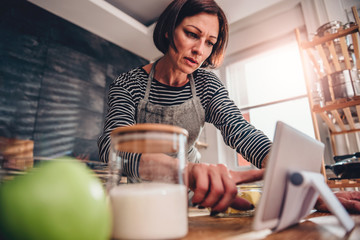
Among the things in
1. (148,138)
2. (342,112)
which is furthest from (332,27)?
(148,138)

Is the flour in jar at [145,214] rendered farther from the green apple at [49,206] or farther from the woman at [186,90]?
the woman at [186,90]

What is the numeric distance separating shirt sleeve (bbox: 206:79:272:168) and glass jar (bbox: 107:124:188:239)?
46 centimetres

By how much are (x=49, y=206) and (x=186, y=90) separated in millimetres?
919

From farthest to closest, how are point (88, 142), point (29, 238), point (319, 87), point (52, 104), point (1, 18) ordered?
point (88, 142), point (52, 104), point (1, 18), point (319, 87), point (29, 238)

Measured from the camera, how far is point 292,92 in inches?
98.7

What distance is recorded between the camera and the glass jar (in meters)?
0.35

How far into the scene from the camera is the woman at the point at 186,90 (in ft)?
2.97

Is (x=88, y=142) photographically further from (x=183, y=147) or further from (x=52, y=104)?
(x=183, y=147)

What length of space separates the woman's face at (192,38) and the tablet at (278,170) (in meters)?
0.68

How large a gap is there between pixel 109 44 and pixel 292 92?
7.34 feet

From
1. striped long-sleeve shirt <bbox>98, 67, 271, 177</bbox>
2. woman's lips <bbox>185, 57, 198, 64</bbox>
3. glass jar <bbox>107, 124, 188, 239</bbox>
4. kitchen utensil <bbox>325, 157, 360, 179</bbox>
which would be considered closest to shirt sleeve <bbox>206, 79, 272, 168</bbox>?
striped long-sleeve shirt <bbox>98, 67, 271, 177</bbox>

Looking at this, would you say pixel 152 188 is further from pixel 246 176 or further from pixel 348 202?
pixel 348 202

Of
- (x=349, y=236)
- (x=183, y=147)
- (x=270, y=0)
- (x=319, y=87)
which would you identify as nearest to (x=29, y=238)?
(x=183, y=147)

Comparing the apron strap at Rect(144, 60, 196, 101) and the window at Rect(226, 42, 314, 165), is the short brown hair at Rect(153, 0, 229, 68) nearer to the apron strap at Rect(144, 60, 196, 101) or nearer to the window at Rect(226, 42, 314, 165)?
the apron strap at Rect(144, 60, 196, 101)
